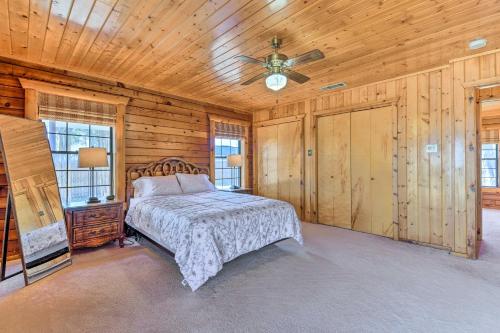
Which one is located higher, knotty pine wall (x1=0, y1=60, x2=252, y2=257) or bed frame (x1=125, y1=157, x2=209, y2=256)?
knotty pine wall (x1=0, y1=60, x2=252, y2=257)

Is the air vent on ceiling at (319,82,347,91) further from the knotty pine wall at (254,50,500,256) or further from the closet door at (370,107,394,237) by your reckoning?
the closet door at (370,107,394,237)

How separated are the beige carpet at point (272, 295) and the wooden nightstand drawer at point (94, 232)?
→ 0.24m

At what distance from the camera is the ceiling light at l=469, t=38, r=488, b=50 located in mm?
2734

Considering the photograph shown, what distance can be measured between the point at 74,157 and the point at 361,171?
187 inches

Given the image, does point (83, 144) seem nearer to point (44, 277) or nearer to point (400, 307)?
point (44, 277)

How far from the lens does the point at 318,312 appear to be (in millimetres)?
2012

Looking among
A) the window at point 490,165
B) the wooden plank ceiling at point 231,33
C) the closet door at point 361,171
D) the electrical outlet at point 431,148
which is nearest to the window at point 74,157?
the wooden plank ceiling at point 231,33

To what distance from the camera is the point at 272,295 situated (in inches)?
89.9

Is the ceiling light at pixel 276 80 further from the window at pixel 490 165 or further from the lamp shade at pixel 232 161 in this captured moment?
the window at pixel 490 165

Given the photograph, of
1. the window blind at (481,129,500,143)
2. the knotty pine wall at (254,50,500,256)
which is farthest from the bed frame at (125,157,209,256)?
the window blind at (481,129,500,143)

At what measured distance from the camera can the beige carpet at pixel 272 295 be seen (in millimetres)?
1875

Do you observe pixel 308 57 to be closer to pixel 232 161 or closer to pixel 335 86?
pixel 335 86

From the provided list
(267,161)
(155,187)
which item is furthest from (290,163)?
(155,187)

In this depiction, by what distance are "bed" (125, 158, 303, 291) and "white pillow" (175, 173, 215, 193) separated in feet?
1.46
